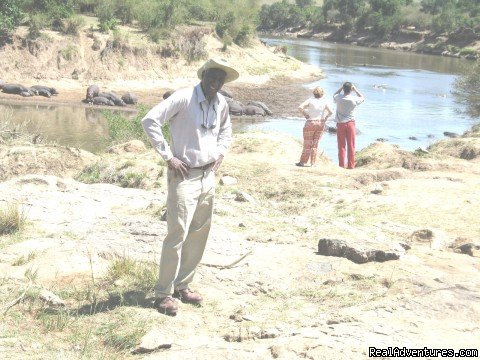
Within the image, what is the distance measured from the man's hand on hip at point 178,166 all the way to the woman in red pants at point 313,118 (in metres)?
6.31

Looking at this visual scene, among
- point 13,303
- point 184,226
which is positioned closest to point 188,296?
point 184,226

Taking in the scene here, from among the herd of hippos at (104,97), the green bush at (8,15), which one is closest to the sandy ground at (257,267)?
the herd of hippos at (104,97)

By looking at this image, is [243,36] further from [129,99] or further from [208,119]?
[208,119]

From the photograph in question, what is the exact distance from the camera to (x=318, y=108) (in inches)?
413

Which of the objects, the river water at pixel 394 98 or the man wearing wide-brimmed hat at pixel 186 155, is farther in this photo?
the river water at pixel 394 98

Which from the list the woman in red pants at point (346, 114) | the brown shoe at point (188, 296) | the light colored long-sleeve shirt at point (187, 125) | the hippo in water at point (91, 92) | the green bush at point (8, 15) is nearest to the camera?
the light colored long-sleeve shirt at point (187, 125)

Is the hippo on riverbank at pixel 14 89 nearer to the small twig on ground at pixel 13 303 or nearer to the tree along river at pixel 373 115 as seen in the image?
the tree along river at pixel 373 115

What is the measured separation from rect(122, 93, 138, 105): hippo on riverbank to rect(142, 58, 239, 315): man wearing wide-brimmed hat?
2139cm

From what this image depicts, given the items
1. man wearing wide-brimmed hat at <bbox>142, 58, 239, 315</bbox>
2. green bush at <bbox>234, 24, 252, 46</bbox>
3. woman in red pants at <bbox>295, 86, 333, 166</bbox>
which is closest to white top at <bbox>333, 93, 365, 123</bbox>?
woman in red pants at <bbox>295, 86, 333, 166</bbox>

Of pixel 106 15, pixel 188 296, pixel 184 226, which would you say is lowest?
pixel 188 296

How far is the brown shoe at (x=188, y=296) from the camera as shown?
15.4 feet

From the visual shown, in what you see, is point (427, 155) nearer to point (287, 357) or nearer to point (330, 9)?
point (287, 357)

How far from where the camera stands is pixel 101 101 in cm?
2489

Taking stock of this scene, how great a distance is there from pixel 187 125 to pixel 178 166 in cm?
29
